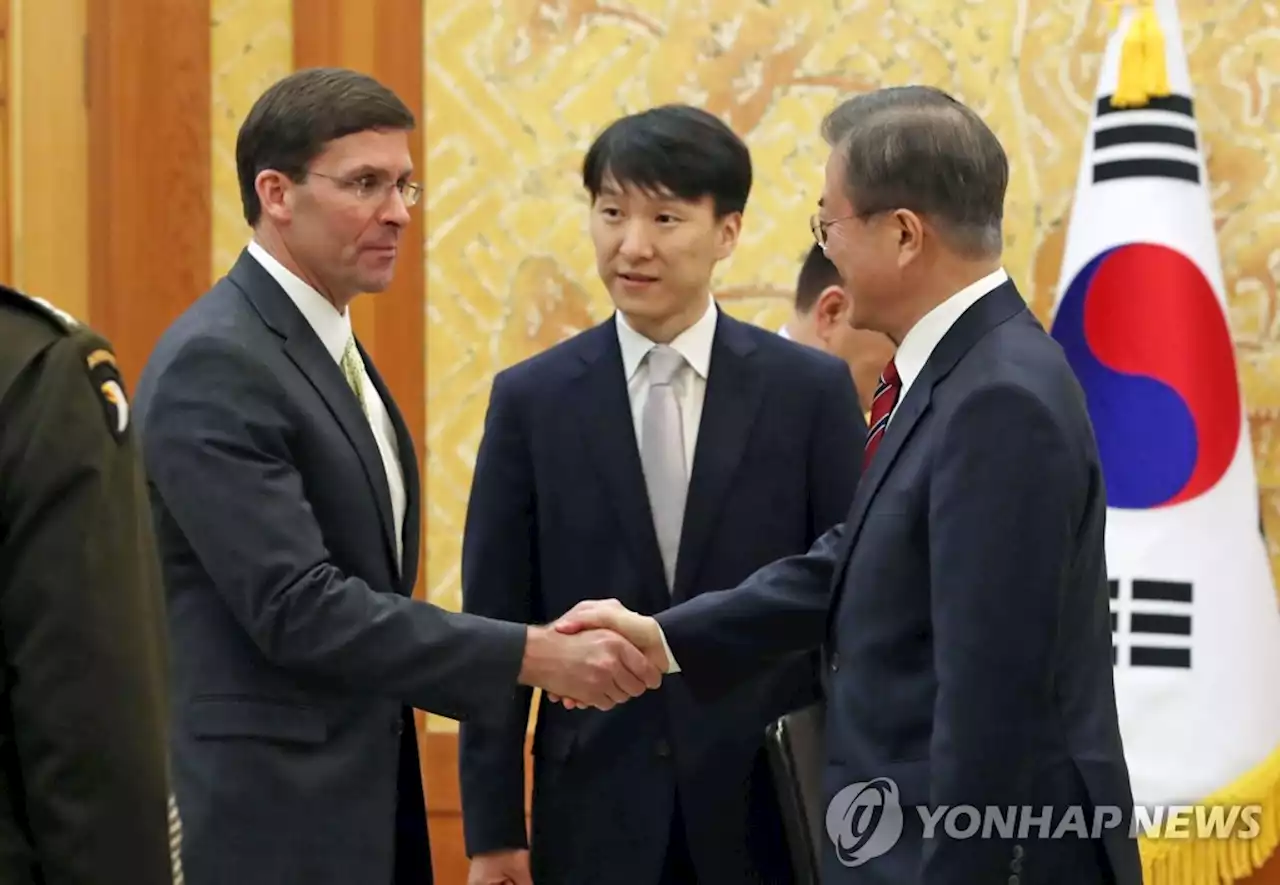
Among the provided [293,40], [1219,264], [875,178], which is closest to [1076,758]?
[875,178]

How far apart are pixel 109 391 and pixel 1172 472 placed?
2.70 meters

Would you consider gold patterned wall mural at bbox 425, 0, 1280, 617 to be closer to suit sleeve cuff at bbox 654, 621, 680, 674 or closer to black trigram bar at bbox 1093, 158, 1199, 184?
black trigram bar at bbox 1093, 158, 1199, 184

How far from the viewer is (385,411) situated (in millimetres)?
2699

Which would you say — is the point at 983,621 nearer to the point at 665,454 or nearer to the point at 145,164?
the point at 665,454

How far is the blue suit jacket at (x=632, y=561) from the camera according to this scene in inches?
102

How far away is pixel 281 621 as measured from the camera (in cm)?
233

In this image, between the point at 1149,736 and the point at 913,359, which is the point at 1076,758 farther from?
the point at 1149,736

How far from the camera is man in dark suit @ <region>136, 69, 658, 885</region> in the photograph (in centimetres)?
233

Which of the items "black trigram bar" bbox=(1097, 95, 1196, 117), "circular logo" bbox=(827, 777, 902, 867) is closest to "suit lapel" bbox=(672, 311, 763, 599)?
"circular logo" bbox=(827, 777, 902, 867)

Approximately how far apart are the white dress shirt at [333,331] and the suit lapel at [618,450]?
0.97 ft

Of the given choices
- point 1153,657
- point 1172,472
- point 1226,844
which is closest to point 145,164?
point 1172,472

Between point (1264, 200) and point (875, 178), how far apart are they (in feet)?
7.53

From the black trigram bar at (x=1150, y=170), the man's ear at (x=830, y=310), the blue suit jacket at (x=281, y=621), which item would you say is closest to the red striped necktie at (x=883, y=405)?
the blue suit jacket at (x=281, y=621)

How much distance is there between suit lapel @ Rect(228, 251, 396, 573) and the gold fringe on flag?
6.38 feet
